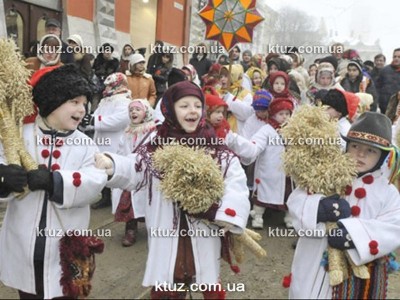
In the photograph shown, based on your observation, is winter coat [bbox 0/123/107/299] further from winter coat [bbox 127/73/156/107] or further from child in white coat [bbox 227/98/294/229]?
winter coat [bbox 127/73/156/107]

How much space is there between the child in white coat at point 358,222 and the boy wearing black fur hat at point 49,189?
1182 mm

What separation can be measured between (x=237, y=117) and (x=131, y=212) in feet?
7.09

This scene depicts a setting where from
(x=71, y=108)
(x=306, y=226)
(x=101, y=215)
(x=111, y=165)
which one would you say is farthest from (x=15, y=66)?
(x=101, y=215)

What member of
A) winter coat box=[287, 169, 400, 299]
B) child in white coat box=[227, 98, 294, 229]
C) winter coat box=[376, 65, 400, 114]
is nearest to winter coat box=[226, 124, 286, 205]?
child in white coat box=[227, 98, 294, 229]

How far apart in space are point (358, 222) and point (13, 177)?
179cm

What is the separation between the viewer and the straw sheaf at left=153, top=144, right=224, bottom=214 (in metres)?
2.46

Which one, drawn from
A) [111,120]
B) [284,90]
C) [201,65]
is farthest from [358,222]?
[201,65]

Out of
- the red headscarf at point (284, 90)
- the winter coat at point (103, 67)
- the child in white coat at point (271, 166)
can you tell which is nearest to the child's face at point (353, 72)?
the red headscarf at point (284, 90)

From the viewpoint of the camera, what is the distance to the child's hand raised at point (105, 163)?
8.50 feet

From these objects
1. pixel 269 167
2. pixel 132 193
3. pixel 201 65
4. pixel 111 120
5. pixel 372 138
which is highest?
pixel 201 65

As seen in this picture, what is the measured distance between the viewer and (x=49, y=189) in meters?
2.46

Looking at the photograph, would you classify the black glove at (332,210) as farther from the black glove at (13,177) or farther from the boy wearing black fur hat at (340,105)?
the boy wearing black fur hat at (340,105)

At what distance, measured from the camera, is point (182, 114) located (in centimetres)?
270

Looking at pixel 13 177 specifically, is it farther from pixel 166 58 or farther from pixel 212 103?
pixel 166 58
